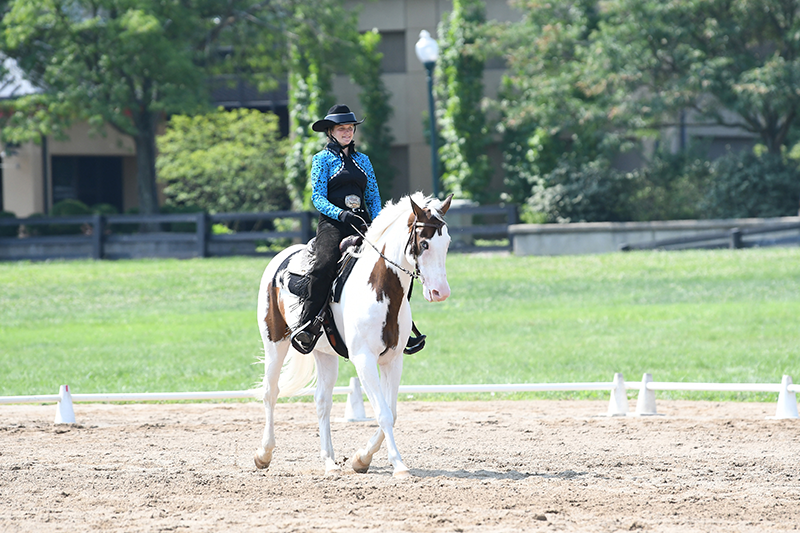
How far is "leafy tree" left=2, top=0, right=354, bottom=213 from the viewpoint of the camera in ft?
96.0

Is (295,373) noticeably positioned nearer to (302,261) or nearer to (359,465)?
(302,261)

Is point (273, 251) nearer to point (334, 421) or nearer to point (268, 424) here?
point (334, 421)

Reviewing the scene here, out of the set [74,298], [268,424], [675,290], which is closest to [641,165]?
[675,290]

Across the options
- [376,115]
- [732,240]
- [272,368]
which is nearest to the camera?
[272,368]

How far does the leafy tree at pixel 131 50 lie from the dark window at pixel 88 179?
8.77 metres

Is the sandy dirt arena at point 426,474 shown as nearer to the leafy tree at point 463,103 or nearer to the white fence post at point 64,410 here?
the white fence post at point 64,410

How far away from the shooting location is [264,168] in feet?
122

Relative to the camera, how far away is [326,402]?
26.4 feet

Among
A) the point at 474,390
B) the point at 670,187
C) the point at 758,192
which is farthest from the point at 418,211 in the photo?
the point at 670,187

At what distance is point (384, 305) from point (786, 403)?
4.90m

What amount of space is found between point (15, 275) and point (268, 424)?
1965 centimetres

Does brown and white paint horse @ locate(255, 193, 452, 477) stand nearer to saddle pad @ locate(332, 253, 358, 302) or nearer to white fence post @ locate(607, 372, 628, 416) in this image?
saddle pad @ locate(332, 253, 358, 302)

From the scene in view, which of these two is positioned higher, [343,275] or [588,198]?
[588,198]

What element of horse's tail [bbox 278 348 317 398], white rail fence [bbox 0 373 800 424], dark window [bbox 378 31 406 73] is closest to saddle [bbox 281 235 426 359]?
horse's tail [bbox 278 348 317 398]
